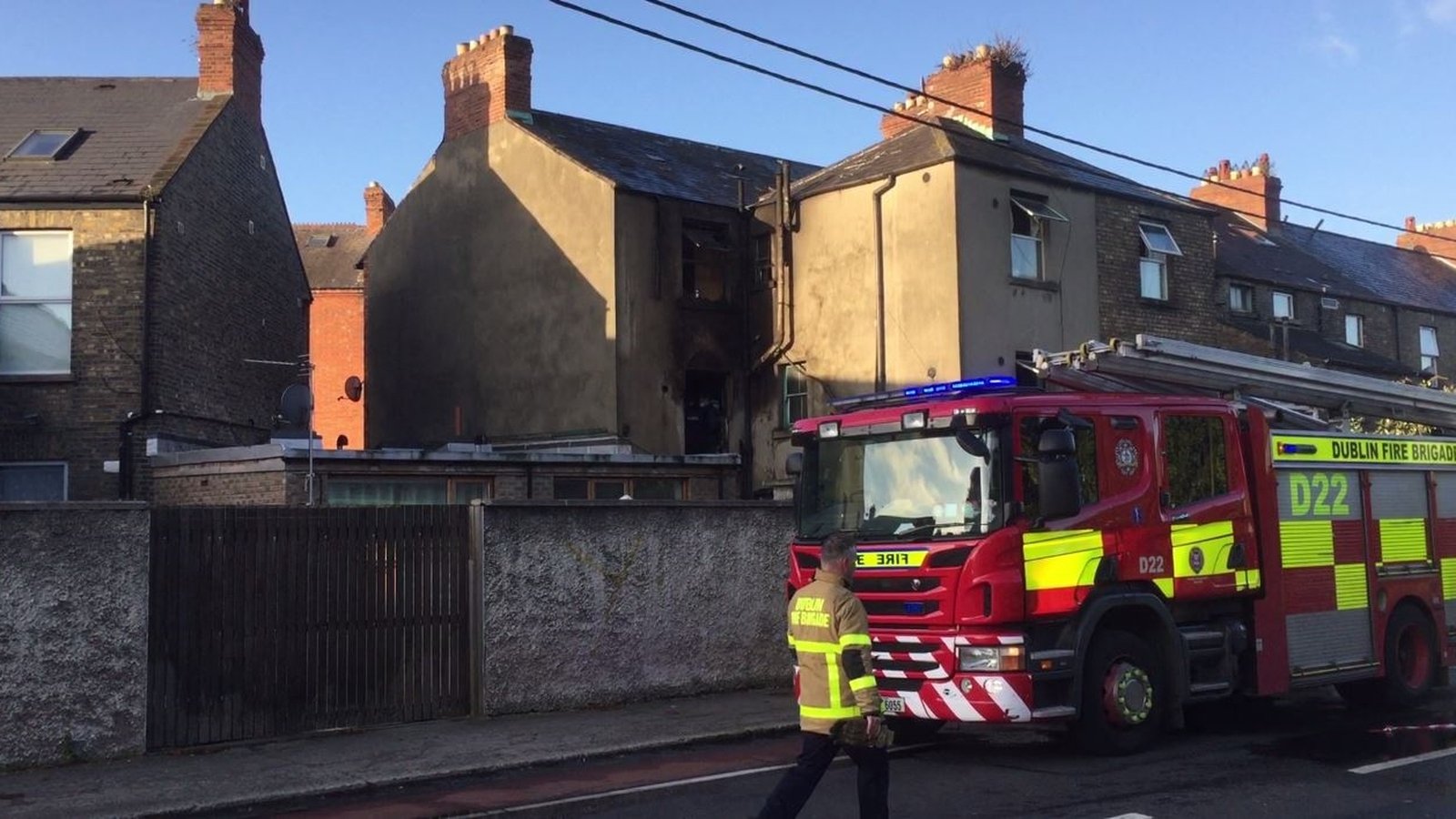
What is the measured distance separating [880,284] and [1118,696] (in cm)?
1208

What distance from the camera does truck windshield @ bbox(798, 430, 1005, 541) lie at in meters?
8.91

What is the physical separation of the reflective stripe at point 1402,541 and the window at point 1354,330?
20.1m

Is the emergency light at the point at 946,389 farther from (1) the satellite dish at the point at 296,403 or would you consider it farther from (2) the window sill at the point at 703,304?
(2) the window sill at the point at 703,304

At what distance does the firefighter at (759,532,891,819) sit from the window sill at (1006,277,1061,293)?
14.7 meters

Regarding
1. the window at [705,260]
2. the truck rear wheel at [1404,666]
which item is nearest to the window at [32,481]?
the window at [705,260]

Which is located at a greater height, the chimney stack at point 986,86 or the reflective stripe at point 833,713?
the chimney stack at point 986,86

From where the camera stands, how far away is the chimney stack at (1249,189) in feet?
109

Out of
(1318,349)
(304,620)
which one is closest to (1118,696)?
(304,620)

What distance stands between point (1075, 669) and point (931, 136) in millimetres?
13468

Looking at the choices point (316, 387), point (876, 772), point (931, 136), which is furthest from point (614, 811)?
point (316, 387)

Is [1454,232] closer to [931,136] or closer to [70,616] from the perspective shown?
[931,136]

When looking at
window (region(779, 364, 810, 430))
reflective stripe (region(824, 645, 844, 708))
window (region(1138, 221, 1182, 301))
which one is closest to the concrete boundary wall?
reflective stripe (region(824, 645, 844, 708))

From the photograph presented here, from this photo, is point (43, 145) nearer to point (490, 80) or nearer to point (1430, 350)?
point (490, 80)

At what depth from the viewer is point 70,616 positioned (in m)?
9.88
